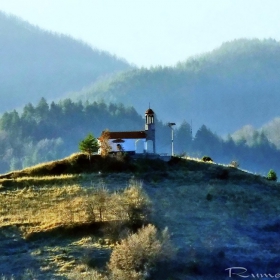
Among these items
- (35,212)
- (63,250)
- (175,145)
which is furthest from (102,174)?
(175,145)

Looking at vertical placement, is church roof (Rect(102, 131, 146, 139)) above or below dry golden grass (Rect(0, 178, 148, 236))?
above

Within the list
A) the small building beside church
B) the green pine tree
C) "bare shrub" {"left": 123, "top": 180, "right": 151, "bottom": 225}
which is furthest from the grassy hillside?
the small building beside church

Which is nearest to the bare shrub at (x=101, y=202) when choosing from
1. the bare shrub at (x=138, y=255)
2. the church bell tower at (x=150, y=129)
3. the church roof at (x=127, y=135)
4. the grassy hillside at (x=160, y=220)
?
the grassy hillside at (x=160, y=220)

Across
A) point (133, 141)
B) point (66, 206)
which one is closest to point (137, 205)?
point (66, 206)

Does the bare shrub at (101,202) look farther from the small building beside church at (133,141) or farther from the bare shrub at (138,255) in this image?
the small building beside church at (133,141)

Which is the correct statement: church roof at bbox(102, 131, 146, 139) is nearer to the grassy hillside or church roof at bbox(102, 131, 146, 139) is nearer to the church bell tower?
the church bell tower

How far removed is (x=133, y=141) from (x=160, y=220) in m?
20.2

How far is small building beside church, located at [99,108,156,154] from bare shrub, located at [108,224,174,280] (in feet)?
89.7

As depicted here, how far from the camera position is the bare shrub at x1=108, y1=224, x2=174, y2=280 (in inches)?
1951

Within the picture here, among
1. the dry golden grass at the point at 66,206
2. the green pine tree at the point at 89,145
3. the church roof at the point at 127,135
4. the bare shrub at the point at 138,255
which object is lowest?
the bare shrub at the point at 138,255

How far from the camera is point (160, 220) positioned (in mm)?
60750

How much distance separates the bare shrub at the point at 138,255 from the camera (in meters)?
49.6

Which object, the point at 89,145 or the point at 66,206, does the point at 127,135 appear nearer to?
the point at 89,145

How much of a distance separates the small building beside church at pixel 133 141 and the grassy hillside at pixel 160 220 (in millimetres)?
3518
